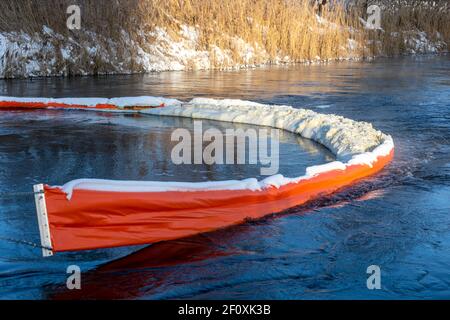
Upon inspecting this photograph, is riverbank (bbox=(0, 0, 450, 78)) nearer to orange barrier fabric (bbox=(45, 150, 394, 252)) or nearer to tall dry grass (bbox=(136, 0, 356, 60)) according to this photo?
tall dry grass (bbox=(136, 0, 356, 60))

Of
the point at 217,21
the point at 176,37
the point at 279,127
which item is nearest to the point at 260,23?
the point at 217,21

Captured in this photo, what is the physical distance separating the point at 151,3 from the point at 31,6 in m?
4.17

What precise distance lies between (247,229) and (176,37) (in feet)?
56.5

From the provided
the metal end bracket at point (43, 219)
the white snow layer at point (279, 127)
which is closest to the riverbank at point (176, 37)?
the white snow layer at point (279, 127)

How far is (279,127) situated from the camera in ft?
32.4

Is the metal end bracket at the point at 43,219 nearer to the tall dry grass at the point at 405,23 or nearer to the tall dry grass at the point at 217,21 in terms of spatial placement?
the tall dry grass at the point at 217,21

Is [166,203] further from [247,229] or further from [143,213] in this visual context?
[247,229]

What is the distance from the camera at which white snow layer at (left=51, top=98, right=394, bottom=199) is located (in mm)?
4582

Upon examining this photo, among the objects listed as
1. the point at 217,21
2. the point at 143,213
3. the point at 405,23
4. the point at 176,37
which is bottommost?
the point at 143,213

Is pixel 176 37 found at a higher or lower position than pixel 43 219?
higher

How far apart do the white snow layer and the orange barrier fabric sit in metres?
0.06

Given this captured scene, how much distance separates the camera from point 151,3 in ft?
69.2

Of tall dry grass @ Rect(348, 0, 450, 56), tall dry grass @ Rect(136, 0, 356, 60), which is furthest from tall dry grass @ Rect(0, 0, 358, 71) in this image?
tall dry grass @ Rect(348, 0, 450, 56)

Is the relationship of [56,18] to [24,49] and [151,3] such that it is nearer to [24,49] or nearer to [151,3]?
[24,49]
